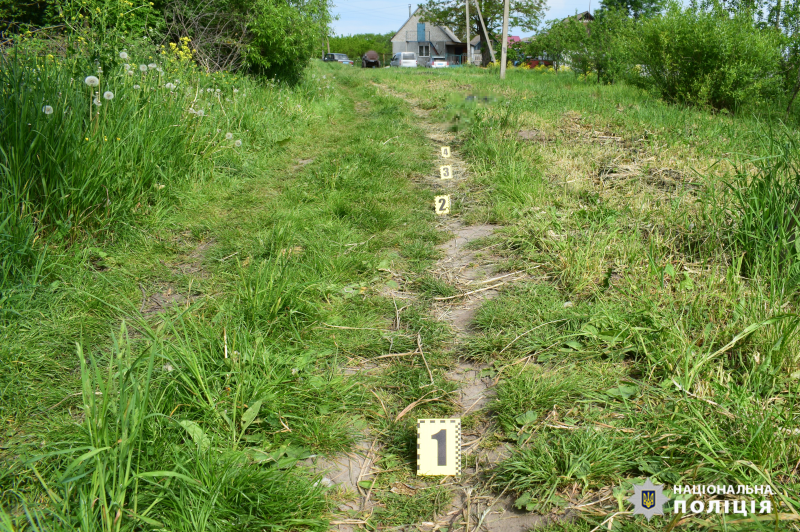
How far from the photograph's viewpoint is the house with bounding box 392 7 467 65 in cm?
5966

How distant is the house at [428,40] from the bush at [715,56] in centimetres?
5100

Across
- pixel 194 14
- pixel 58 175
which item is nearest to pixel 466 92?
pixel 194 14

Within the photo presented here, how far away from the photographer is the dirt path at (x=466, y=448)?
1805mm

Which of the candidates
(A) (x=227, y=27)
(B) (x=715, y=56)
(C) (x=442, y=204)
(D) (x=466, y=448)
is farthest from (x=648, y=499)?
(B) (x=715, y=56)

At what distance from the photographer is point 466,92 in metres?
10.2

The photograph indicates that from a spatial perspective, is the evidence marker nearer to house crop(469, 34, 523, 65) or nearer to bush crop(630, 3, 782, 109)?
bush crop(630, 3, 782, 109)

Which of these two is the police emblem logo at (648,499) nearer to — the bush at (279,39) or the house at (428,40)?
the bush at (279,39)

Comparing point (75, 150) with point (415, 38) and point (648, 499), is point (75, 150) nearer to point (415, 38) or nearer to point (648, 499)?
point (648, 499)

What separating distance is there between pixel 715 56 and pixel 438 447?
423 inches

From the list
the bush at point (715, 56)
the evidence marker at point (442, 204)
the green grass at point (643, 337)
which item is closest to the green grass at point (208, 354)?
the evidence marker at point (442, 204)

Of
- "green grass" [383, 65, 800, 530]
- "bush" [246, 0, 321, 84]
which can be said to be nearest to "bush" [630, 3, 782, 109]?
"green grass" [383, 65, 800, 530]

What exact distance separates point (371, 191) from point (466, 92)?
580 centimetres

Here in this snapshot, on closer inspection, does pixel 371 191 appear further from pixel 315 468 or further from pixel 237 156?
pixel 315 468

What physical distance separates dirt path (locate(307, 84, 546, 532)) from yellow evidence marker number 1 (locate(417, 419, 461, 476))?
0.06 m
